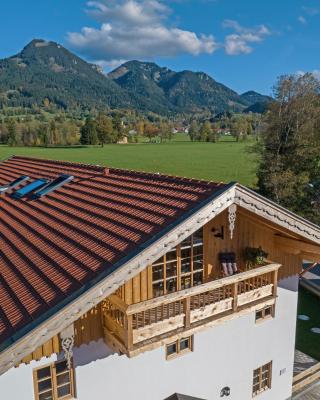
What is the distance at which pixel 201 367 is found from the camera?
427 inches

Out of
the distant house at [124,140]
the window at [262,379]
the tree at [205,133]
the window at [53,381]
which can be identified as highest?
the tree at [205,133]

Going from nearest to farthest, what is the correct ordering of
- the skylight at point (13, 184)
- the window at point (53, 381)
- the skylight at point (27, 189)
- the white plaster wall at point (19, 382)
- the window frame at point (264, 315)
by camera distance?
the white plaster wall at point (19, 382) < the window at point (53, 381) < the window frame at point (264, 315) < the skylight at point (27, 189) < the skylight at point (13, 184)

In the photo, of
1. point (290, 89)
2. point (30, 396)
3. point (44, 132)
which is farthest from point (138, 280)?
point (44, 132)

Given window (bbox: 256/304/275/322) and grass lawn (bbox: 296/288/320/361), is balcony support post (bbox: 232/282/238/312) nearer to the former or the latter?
window (bbox: 256/304/275/322)

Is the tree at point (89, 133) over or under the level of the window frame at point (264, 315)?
over

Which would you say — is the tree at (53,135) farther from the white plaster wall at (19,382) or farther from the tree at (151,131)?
the white plaster wall at (19,382)

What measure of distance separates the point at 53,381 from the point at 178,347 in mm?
3545

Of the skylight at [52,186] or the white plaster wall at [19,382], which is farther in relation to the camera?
the skylight at [52,186]

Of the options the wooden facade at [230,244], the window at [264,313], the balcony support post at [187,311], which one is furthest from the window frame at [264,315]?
the balcony support post at [187,311]

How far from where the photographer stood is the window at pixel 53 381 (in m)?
8.27

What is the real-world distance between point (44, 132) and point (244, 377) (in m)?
125

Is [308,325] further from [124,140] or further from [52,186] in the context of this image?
[124,140]

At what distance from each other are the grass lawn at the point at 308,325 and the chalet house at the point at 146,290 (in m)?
4.82

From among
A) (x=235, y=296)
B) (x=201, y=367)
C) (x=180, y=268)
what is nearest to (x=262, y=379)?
(x=201, y=367)
